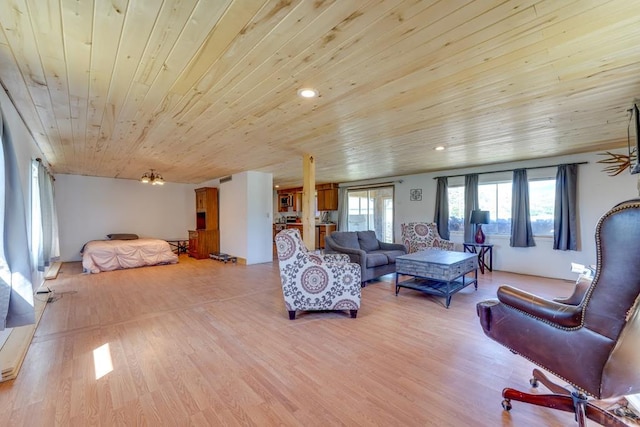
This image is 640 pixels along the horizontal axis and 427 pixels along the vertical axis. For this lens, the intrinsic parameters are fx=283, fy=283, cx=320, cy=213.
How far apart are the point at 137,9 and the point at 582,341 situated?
2.71 meters

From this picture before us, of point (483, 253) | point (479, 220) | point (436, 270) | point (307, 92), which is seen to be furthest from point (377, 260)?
point (307, 92)

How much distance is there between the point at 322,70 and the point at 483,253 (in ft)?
18.0

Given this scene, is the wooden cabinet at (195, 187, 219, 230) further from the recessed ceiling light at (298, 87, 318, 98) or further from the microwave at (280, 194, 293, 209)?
the recessed ceiling light at (298, 87, 318, 98)

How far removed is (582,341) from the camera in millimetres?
1311

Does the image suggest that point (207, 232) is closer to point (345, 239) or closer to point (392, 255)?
point (345, 239)

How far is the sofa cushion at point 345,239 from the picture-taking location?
16.4 feet

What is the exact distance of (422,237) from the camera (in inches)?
236

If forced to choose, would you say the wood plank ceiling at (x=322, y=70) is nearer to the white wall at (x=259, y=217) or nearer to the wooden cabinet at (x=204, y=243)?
the white wall at (x=259, y=217)

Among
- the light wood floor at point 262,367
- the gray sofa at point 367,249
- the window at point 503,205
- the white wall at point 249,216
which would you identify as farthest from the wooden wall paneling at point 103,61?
the window at point 503,205

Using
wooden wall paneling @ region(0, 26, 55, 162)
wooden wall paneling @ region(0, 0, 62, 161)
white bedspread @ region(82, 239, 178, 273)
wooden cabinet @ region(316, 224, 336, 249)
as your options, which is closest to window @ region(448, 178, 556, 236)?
wooden cabinet @ region(316, 224, 336, 249)

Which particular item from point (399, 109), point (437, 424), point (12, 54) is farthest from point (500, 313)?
point (12, 54)

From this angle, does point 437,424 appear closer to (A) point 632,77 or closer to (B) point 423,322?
(B) point 423,322

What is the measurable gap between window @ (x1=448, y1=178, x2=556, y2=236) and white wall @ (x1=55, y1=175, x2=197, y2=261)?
7.88 meters

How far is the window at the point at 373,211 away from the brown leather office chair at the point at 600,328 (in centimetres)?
659
